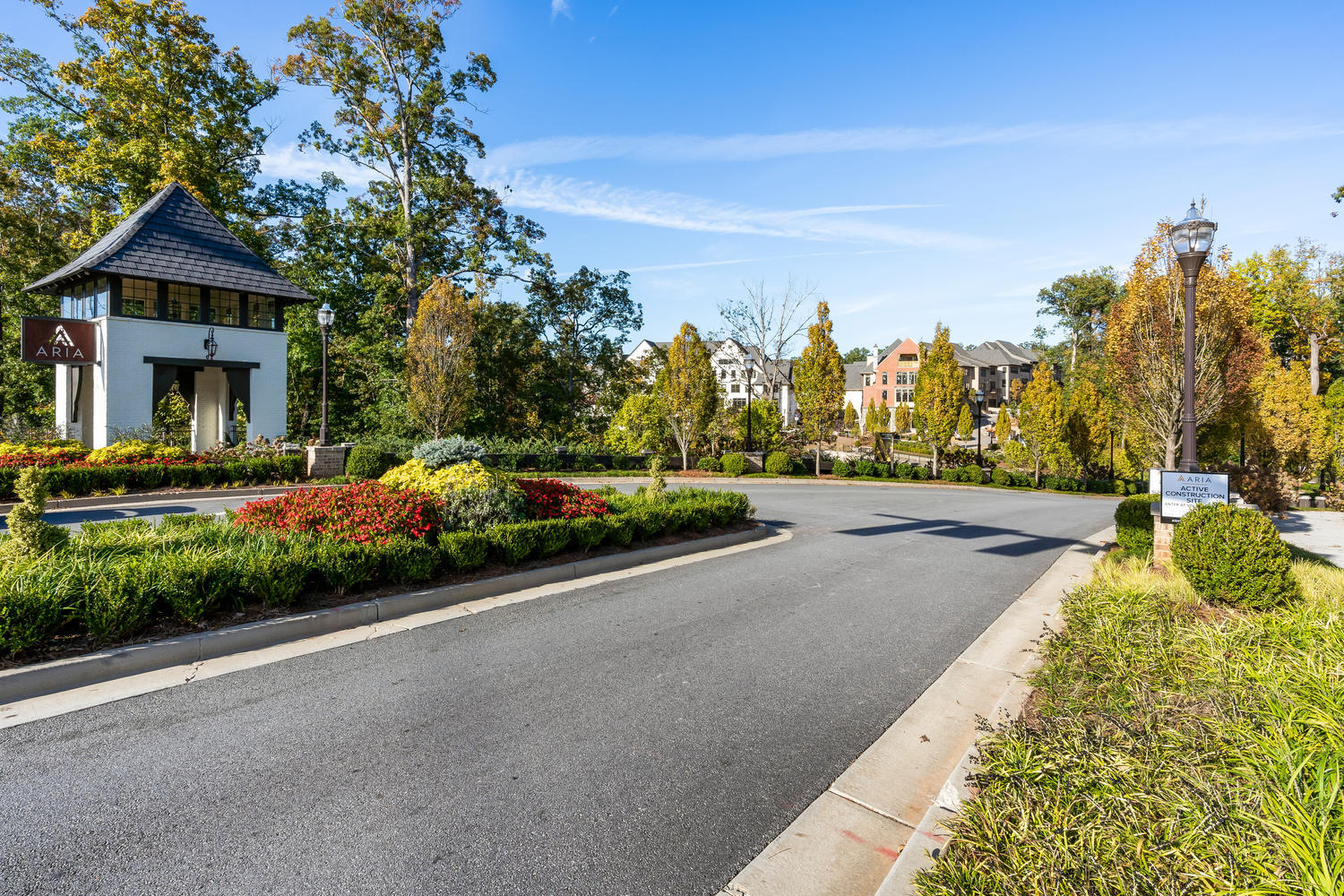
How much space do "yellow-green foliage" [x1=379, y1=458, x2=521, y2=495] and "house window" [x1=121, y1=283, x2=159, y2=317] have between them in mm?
17633

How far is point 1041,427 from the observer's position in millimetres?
30938

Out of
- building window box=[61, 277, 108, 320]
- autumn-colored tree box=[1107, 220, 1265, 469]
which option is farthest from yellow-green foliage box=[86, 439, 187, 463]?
autumn-colored tree box=[1107, 220, 1265, 469]

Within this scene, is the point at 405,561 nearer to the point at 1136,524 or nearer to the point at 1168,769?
the point at 1168,769

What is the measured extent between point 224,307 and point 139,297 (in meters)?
2.34

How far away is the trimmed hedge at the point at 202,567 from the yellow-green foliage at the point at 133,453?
A: 422 inches

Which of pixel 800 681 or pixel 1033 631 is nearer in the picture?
pixel 800 681

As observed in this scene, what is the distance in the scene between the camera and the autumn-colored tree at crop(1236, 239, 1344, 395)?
45.2 meters

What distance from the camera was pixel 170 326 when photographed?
2158 cm

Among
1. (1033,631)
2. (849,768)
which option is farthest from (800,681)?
(1033,631)

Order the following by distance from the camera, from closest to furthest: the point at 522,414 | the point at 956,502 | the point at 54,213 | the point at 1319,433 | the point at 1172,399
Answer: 1. the point at 1172,399
2. the point at 956,502
3. the point at 1319,433
4. the point at 54,213
5. the point at 522,414

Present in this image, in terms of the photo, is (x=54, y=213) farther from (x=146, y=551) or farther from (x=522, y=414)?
(x=146, y=551)

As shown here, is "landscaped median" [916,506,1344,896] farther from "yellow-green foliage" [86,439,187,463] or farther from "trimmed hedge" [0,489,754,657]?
"yellow-green foliage" [86,439,187,463]

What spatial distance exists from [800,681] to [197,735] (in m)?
4.11

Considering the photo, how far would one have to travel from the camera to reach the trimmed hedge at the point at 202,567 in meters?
5.02
